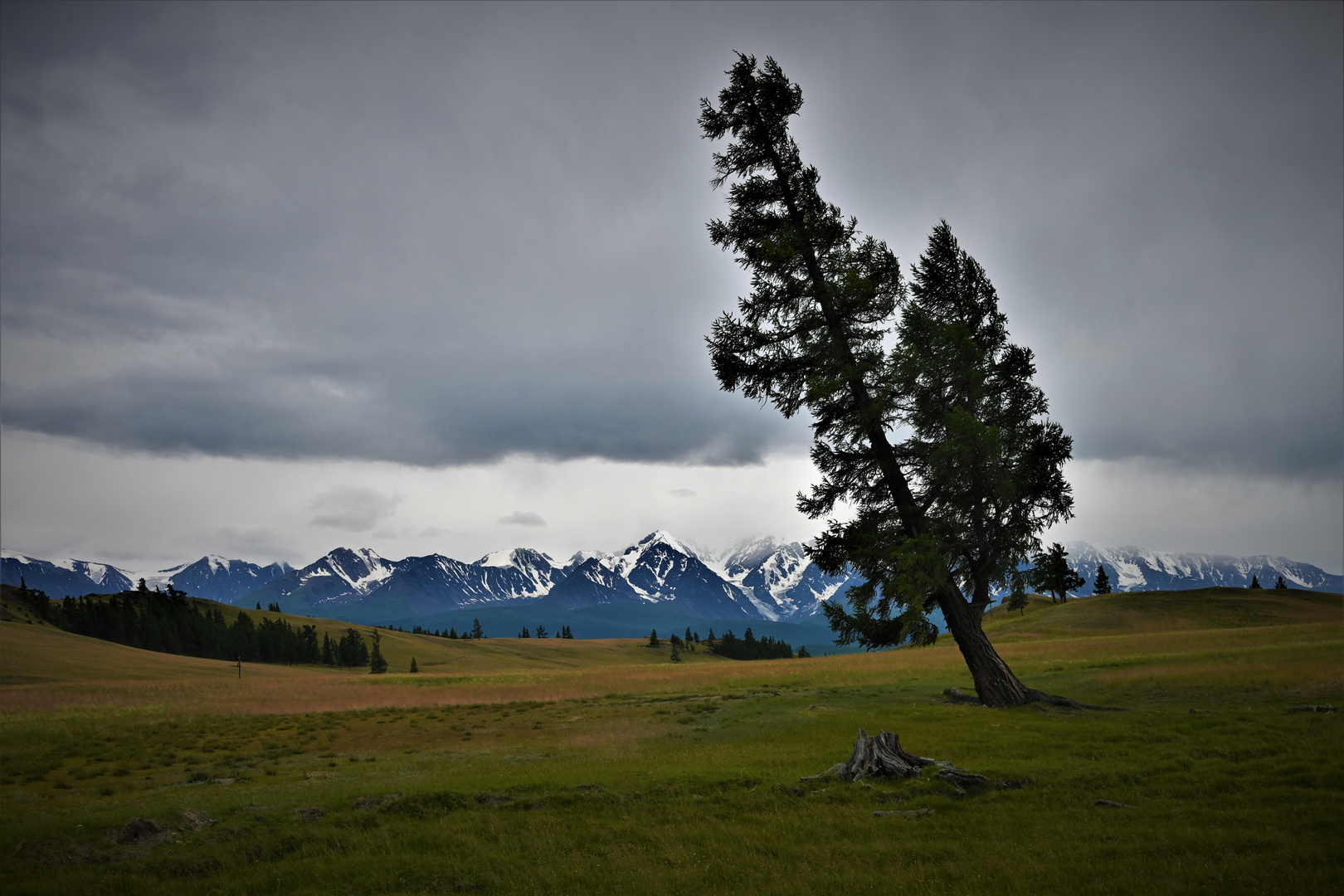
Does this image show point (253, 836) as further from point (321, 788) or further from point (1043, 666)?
point (1043, 666)

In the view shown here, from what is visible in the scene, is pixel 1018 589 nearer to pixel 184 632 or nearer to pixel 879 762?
pixel 879 762

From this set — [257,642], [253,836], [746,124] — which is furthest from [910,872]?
[257,642]

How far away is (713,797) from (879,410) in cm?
1345

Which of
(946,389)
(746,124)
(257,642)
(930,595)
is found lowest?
(257,642)

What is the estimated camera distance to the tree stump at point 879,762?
14836 mm

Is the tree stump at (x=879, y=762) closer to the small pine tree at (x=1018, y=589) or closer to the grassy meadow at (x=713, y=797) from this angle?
the grassy meadow at (x=713, y=797)

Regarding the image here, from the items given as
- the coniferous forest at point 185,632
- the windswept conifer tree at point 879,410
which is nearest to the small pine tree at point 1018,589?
the windswept conifer tree at point 879,410

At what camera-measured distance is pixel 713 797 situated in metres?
14.5

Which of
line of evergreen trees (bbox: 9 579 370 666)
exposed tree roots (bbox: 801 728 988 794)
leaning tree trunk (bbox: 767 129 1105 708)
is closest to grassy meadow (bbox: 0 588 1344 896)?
exposed tree roots (bbox: 801 728 988 794)


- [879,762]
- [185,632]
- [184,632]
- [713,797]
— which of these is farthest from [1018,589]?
[184,632]

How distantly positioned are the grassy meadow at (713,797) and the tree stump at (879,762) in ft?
1.96

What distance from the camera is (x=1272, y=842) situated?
9.50 meters

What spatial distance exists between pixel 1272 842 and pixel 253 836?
17.3 metres

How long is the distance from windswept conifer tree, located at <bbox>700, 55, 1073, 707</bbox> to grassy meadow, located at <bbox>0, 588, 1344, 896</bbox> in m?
4.39
